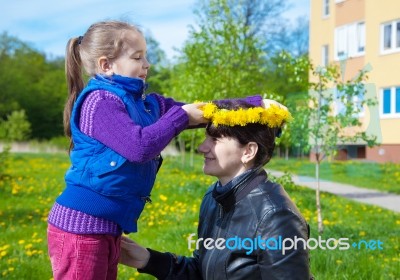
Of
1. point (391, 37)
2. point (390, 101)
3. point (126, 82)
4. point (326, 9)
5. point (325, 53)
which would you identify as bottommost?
point (126, 82)

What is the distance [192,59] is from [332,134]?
24.8ft

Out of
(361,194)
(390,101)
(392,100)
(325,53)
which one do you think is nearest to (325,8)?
(325,53)

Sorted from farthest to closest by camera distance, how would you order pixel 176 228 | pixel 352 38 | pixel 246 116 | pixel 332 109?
pixel 352 38 < pixel 332 109 < pixel 176 228 < pixel 246 116

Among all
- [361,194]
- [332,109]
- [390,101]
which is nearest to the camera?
[332,109]

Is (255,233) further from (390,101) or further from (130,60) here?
(390,101)

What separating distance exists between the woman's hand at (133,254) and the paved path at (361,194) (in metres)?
6.15

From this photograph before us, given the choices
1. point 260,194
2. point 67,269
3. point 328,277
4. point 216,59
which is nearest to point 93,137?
point 67,269

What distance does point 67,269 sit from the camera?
2578 millimetres

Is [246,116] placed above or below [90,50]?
below

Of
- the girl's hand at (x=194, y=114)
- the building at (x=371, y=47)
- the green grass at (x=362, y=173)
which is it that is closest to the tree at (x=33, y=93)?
the building at (x=371, y=47)

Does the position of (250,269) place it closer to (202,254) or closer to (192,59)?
(202,254)

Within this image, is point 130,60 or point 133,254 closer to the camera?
point 130,60

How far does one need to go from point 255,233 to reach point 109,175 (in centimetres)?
69

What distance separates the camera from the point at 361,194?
1127cm
